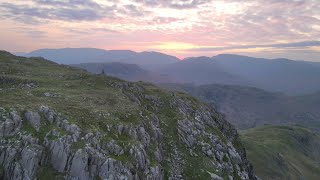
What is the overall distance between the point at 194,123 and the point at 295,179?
154 m

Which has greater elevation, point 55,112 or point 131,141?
point 55,112

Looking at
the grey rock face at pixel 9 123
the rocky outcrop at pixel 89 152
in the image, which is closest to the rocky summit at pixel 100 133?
the grey rock face at pixel 9 123

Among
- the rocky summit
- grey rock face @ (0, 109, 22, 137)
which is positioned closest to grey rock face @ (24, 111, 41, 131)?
the rocky summit

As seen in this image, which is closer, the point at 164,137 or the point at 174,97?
the point at 164,137

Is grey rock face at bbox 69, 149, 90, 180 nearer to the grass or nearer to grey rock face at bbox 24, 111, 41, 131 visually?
the grass

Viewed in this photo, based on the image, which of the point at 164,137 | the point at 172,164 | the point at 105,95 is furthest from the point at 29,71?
the point at 172,164

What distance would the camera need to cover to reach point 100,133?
44.3 metres

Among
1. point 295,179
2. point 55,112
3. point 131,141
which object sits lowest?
point 295,179

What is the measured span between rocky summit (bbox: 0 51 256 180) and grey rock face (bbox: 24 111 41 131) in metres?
0.12

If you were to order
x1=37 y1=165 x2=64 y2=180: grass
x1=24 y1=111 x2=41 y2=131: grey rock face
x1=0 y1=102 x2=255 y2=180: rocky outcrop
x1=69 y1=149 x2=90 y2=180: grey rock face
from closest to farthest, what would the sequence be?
x1=37 y1=165 x2=64 y2=180: grass
x1=0 y1=102 x2=255 y2=180: rocky outcrop
x1=69 y1=149 x2=90 y2=180: grey rock face
x1=24 y1=111 x2=41 y2=131: grey rock face

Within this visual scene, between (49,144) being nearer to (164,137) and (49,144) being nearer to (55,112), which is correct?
(55,112)

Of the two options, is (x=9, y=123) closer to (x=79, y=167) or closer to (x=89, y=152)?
(x=79, y=167)

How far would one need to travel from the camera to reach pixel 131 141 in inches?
1816

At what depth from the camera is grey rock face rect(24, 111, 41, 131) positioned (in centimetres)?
4266
